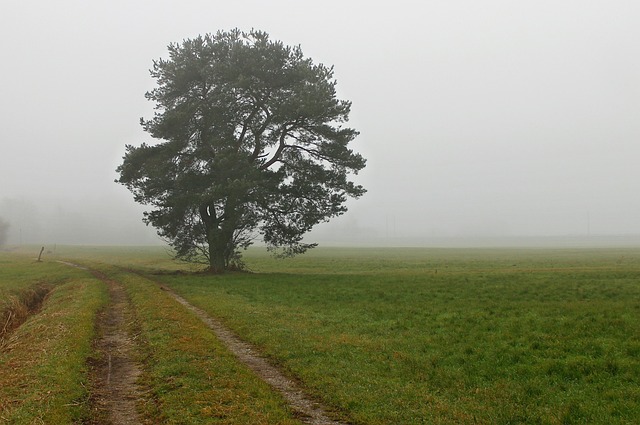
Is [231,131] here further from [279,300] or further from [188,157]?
[279,300]

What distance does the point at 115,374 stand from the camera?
11773mm

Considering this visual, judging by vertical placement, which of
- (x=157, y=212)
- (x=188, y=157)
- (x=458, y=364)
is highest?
(x=188, y=157)

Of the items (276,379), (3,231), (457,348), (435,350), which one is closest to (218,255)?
(435,350)

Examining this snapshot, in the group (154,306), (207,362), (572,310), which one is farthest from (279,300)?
(572,310)

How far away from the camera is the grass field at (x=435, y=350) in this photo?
9188 mm

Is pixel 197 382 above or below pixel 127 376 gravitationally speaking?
above

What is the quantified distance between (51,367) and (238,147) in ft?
86.6

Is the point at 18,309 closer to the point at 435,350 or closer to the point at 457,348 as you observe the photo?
the point at 435,350

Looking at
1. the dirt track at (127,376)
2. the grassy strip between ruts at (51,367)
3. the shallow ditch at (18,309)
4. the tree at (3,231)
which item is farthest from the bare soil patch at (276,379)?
the tree at (3,231)

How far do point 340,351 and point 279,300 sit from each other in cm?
1066

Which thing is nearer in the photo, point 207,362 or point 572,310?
point 207,362

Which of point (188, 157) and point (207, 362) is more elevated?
point (188, 157)

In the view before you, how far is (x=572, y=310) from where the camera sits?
736 inches

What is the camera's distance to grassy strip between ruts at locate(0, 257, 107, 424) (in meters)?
8.82
